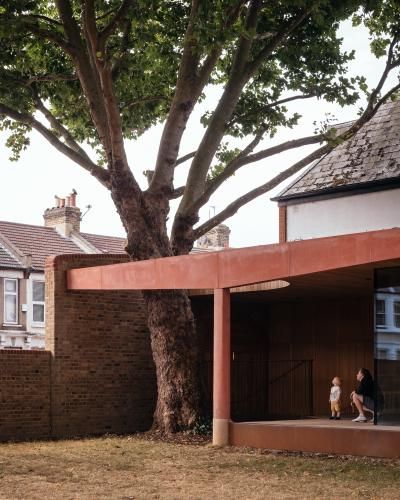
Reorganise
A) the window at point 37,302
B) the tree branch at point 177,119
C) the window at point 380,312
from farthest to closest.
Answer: the window at point 37,302 → the tree branch at point 177,119 → the window at point 380,312

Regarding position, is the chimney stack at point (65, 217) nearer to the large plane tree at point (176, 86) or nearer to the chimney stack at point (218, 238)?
the chimney stack at point (218, 238)

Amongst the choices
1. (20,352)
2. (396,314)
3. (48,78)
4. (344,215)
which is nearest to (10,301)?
(344,215)

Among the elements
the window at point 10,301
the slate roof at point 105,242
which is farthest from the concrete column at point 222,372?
the slate roof at point 105,242

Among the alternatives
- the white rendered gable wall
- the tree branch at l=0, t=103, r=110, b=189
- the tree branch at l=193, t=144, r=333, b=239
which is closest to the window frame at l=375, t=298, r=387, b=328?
the tree branch at l=193, t=144, r=333, b=239

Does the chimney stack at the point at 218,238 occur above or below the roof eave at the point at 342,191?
above

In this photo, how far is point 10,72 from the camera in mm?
23234

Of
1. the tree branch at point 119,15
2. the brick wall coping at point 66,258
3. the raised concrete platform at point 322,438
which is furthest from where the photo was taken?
the brick wall coping at point 66,258

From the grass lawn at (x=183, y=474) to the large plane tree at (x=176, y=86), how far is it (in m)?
Result: 3.59

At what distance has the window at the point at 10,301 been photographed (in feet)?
138

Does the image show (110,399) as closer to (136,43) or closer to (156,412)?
(156,412)

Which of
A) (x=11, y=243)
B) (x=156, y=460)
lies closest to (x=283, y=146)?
(x=156, y=460)

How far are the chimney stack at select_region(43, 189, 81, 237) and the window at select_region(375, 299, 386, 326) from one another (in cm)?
2944

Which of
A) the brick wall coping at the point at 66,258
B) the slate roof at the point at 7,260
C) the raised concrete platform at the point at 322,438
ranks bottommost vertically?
the raised concrete platform at the point at 322,438

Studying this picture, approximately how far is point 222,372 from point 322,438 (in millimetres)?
2540
